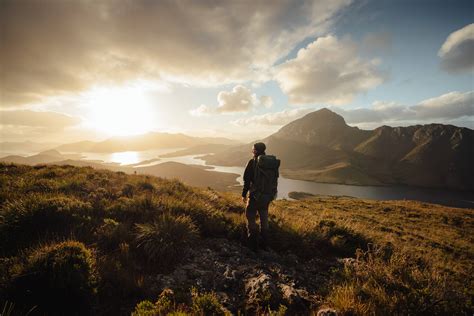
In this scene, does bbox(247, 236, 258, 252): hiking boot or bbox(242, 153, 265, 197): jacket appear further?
bbox(242, 153, 265, 197): jacket

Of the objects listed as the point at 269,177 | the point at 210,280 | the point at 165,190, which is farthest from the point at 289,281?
the point at 165,190

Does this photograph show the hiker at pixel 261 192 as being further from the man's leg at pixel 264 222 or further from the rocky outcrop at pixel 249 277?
the rocky outcrop at pixel 249 277

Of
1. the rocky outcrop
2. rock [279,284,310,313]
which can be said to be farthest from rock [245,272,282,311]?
rock [279,284,310,313]

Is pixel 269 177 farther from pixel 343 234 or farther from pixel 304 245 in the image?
pixel 343 234

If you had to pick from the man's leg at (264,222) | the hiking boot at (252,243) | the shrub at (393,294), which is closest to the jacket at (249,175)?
the man's leg at (264,222)

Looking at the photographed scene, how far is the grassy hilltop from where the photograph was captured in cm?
369

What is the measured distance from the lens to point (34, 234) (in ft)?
18.2

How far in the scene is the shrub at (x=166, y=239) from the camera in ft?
17.5

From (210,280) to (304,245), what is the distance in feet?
11.8

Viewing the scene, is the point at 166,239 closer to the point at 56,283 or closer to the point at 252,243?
the point at 56,283

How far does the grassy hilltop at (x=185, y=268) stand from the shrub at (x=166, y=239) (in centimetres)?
3

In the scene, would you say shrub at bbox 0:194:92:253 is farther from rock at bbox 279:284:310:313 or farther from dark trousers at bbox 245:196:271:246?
rock at bbox 279:284:310:313

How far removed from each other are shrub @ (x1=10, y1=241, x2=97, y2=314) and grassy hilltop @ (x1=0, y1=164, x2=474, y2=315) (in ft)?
0.05

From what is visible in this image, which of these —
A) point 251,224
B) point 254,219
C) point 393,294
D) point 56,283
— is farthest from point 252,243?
point 56,283
